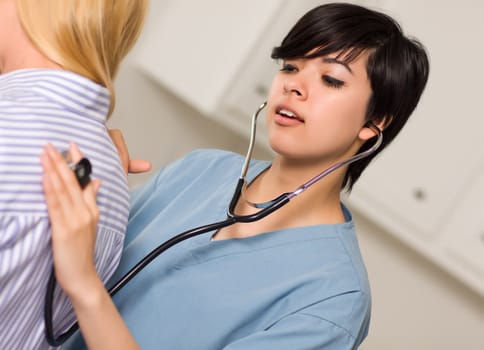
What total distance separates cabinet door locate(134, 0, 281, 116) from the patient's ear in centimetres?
121

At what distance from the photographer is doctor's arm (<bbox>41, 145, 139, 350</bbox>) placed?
72 centimetres

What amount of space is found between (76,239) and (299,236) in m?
0.44

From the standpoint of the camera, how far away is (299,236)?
1069 millimetres

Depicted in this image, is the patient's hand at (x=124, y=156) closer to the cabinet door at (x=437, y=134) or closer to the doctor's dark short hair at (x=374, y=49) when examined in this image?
the doctor's dark short hair at (x=374, y=49)

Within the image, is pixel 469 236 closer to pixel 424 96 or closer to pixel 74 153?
pixel 424 96

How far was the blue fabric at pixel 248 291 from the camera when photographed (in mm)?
958

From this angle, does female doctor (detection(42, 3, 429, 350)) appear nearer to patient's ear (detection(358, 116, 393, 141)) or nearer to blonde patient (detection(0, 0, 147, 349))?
patient's ear (detection(358, 116, 393, 141))

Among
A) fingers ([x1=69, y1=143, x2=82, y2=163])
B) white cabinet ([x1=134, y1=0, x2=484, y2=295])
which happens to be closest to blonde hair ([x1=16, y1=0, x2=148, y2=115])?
fingers ([x1=69, y1=143, x2=82, y2=163])

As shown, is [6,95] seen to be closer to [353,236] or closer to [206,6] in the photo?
[353,236]

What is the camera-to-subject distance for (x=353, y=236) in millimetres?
1113

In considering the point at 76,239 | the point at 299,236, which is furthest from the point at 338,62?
the point at 76,239

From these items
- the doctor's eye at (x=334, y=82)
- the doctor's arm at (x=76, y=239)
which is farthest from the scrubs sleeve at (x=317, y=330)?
the doctor's eye at (x=334, y=82)

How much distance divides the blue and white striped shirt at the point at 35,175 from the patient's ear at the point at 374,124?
416mm

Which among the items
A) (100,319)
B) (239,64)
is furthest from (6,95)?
(239,64)
